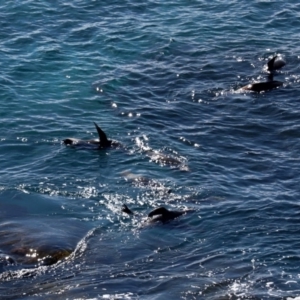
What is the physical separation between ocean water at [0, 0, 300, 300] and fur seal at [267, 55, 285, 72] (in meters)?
0.23

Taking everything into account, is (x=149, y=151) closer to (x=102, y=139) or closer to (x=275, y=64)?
(x=102, y=139)

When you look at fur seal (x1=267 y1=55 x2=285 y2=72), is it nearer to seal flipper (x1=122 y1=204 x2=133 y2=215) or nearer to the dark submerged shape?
the dark submerged shape

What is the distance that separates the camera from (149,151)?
76.0 feet

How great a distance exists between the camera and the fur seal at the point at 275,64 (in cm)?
2773

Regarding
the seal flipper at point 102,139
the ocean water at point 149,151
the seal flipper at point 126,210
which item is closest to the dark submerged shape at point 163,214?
the ocean water at point 149,151

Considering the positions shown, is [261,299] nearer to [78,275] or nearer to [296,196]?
[78,275]

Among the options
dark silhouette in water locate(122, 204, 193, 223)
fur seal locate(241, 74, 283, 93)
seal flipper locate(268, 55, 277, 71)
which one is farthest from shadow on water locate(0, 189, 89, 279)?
seal flipper locate(268, 55, 277, 71)

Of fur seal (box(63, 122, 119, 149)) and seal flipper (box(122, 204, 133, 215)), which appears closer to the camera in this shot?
seal flipper (box(122, 204, 133, 215))

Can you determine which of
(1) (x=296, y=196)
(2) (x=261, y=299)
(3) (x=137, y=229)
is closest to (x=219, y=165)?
(1) (x=296, y=196)

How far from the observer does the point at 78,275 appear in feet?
56.7

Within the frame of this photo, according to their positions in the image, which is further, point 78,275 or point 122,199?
point 122,199

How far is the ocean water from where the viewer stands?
17391 millimetres

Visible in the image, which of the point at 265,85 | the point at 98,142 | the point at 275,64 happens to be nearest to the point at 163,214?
the point at 98,142

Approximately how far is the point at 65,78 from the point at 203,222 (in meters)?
10.8
